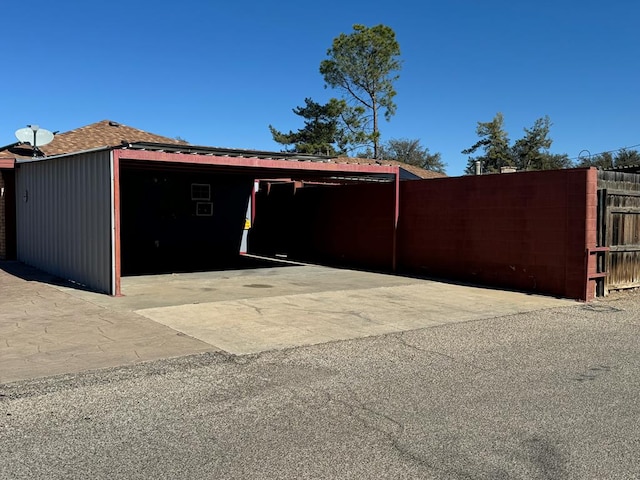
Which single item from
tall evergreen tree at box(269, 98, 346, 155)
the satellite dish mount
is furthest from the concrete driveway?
tall evergreen tree at box(269, 98, 346, 155)

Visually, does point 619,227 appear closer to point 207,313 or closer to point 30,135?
point 207,313

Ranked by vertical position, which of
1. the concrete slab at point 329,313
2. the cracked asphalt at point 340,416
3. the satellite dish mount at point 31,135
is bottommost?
the cracked asphalt at point 340,416

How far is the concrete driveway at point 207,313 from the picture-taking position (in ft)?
21.5

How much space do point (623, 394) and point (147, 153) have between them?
937cm

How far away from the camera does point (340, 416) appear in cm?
454

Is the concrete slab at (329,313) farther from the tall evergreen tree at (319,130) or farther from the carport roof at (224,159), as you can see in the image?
the tall evergreen tree at (319,130)

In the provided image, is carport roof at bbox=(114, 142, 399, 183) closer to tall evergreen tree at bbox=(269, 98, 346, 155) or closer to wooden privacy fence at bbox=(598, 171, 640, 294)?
wooden privacy fence at bbox=(598, 171, 640, 294)

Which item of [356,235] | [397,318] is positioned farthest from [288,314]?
[356,235]

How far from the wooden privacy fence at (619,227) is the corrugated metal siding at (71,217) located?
9.63 meters

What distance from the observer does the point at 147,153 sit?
11.3 metres

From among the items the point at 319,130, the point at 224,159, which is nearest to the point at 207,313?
the point at 224,159

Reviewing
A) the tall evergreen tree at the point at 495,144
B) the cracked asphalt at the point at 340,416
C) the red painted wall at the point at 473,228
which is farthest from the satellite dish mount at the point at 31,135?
the tall evergreen tree at the point at 495,144

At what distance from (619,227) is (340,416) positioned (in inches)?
368

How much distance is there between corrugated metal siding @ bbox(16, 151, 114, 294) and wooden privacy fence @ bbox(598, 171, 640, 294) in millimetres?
9628
